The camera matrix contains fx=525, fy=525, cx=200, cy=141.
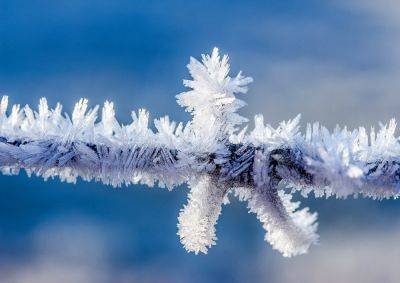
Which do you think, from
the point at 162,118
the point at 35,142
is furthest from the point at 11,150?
the point at 162,118

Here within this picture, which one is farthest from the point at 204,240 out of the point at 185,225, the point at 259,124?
the point at 259,124

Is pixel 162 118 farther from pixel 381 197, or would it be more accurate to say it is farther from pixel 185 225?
pixel 381 197

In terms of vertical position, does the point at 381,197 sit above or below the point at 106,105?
below

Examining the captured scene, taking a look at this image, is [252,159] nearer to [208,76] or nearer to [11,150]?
[208,76]

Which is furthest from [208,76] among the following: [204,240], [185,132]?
[204,240]

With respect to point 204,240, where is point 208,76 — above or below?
above
